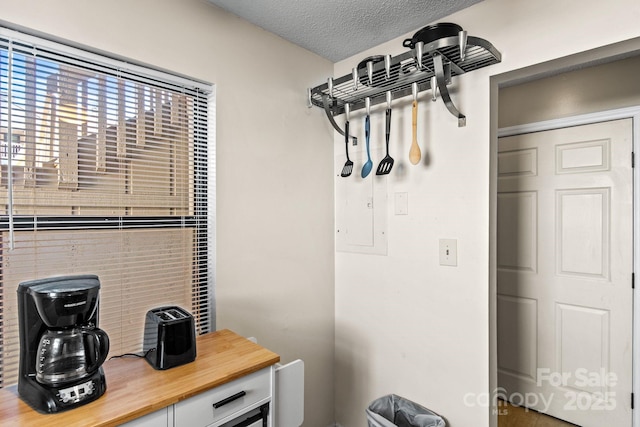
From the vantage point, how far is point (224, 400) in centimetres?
115

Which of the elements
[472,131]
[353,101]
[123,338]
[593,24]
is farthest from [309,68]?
[123,338]

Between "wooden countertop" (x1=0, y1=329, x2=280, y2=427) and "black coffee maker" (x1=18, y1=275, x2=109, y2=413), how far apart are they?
4 centimetres

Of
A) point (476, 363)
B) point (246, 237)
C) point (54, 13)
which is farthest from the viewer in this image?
point (246, 237)

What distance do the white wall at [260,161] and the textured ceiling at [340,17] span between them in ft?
0.31

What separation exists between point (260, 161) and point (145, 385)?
44.8 inches

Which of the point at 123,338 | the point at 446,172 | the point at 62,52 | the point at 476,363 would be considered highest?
the point at 62,52

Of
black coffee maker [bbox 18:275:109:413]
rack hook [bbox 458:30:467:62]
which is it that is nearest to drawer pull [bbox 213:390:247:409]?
black coffee maker [bbox 18:275:109:413]

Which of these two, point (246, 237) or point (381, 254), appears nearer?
point (246, 237)

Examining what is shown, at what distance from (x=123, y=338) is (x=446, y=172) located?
5.34 ft

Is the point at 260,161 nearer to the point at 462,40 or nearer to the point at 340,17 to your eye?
the point at 340,17

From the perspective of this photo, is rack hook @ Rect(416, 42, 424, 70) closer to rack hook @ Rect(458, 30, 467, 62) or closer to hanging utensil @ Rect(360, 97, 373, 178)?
rack hook @ Rect(458, 30, 467, 62)

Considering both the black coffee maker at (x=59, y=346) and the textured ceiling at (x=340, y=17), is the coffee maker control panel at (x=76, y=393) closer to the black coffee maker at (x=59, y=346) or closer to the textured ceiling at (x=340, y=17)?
the black coffee maker at (x=59, y=346)

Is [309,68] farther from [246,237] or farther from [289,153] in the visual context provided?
[246,237]

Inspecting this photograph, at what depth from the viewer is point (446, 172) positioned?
5.70 feet
